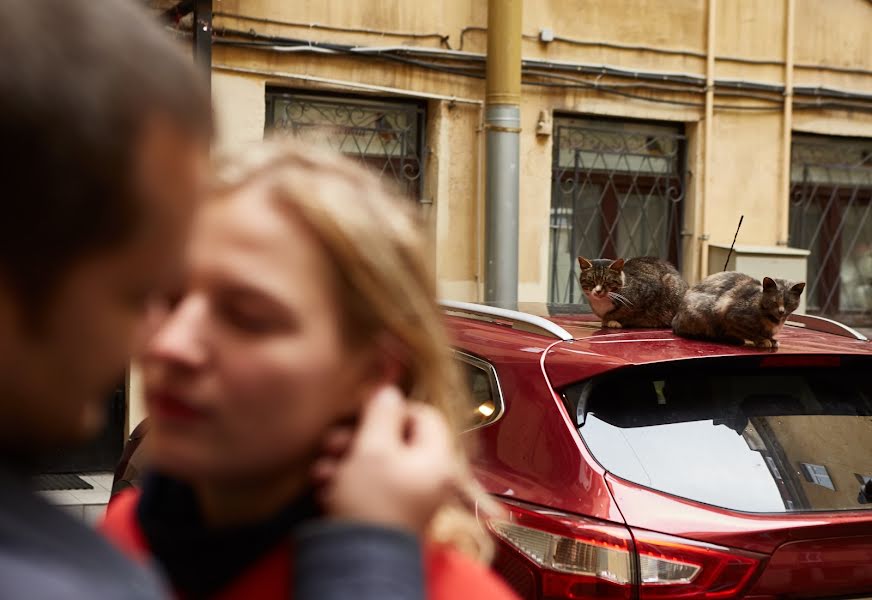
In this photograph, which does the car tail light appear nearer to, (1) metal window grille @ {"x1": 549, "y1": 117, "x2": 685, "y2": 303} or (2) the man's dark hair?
(2) the man's dark hair

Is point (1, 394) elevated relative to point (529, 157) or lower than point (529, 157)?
lower

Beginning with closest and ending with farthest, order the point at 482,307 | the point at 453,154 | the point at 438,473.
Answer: the point at 438,473
the point at 482,307
the point at 453,154

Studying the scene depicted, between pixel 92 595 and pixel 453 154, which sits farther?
pixel 453 154

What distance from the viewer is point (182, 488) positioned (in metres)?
1.03

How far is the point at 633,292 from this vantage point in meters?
4.73

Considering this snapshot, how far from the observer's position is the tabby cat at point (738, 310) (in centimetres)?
354

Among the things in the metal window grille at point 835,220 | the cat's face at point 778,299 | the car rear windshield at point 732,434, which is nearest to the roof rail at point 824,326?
the cat's face at point 778,299

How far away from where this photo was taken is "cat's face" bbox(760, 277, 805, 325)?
3.66 m

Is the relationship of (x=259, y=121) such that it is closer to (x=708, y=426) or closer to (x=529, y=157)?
(x=529, y=157)

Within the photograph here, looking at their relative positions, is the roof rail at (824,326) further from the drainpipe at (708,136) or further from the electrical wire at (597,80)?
the drainpipe at (708,136)

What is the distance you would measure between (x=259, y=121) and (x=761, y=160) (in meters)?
4.48

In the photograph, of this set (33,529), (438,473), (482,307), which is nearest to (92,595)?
(33,529)

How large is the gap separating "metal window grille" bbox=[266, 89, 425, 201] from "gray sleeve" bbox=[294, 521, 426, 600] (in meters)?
7.82

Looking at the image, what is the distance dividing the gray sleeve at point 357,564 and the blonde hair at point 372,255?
0.18 metres
